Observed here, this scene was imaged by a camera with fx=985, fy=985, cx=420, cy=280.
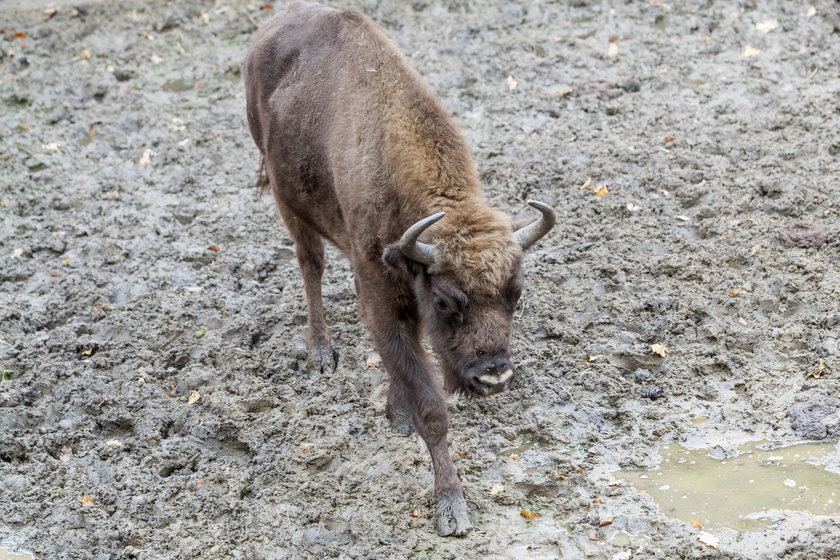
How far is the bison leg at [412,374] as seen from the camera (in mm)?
5102

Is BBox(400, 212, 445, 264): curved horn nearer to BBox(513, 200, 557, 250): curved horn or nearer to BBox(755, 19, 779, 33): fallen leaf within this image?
BBox(513, 200, 557, 250): curved horn

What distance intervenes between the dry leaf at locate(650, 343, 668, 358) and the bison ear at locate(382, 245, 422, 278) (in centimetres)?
189

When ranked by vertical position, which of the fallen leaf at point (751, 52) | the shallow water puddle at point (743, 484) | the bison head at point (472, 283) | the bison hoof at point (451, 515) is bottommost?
the bison hoof at point (451, 515)

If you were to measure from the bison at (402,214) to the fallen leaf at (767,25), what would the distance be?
5.27 m

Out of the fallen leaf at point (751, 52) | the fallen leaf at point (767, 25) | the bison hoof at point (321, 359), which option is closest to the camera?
the bison hoof at point (321, 359)

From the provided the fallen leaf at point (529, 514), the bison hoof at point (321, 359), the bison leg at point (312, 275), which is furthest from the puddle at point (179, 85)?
the fallen leaf at point (529, 514)

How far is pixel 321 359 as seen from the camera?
21.4 feet

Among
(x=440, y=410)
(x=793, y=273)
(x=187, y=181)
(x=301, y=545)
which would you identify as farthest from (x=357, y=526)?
(x=187, y=181)

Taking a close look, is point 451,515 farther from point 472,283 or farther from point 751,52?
point 751,52

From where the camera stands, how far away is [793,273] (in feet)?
21.7

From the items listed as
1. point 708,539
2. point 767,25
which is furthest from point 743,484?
point 767,25

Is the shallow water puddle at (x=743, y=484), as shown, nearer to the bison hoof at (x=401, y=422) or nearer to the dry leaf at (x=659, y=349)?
the dry leaf at (x=659, y=349)

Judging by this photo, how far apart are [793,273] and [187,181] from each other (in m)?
5.05

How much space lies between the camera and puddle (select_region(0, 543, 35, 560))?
16.2 ft
